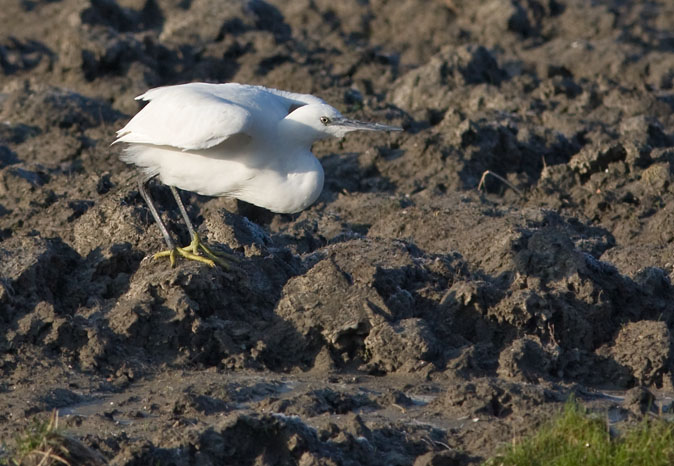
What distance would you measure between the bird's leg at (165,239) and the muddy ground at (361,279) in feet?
0.36

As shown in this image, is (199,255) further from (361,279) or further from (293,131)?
(361,279)

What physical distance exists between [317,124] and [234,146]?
54 centimetres

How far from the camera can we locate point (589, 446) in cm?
526

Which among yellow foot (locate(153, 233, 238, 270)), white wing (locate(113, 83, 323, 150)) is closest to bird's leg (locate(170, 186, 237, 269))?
yellow foot (locate(153, 233, 238, 270))

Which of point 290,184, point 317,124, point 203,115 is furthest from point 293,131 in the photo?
point 203,115

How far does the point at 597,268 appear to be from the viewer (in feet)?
24.3

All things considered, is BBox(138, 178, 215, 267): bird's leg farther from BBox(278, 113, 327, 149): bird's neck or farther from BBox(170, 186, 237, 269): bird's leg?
BBox(278, 113, 327, 149): bird's neck

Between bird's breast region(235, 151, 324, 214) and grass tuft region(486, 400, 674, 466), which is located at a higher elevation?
grass tuft region(486, 400, 674, 466)

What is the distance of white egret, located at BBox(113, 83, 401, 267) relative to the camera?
23.5ft

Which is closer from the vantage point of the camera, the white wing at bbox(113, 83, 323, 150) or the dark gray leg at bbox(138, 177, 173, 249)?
the white wing at bbox(113, 83, 323, 150)

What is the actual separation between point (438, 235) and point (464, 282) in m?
1.58

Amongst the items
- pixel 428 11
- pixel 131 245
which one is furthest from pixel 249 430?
pixel 428 11

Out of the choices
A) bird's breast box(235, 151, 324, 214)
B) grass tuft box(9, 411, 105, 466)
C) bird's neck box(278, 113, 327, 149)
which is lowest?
bird's breast box(235, 151, 324, 214)

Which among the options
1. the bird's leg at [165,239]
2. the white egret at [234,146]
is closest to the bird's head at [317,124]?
the white egret at [234,146]
